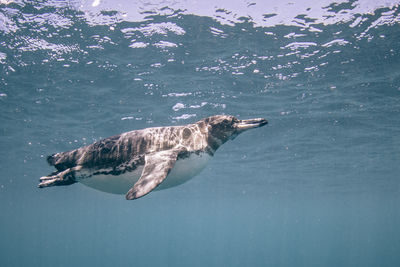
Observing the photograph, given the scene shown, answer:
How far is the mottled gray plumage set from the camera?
4734mm

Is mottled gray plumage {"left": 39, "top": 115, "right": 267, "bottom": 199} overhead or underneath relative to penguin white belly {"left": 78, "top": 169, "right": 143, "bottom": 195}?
overhead

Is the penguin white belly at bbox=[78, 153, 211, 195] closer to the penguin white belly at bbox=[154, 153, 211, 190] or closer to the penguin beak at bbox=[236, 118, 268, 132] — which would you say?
the penguin white belly at bbox=[154, 153, 211, 190]

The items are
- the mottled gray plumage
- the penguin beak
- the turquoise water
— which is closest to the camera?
the mottled gray plumage

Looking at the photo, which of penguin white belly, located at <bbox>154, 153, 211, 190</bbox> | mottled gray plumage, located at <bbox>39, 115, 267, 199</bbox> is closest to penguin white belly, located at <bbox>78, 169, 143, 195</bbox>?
mottled gray plumage, located at <bbox>39, 115, 267, 199</bbox>

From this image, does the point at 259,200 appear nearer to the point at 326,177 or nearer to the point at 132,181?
the point at 326,177

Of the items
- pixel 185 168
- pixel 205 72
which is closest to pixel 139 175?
pixel 185 168

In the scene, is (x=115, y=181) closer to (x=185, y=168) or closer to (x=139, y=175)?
(x=139, y=175)

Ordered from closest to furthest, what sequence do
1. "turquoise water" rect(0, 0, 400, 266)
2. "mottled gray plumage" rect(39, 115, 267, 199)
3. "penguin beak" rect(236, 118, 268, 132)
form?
"mottled gray plumage" rect(39, 115, 267, 199), "penguin beak" rect(236, 118, 268, 132), "turquoise water" rect(0, 0, 400, 266)

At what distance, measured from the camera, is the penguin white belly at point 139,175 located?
476 cm

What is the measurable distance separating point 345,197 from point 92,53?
5060 cm

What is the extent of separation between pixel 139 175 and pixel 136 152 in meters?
0.43

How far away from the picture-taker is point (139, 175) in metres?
4.78

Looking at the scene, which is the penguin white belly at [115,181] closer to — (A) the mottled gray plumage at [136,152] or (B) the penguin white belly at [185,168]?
(A) the mottled gray plumage at [136,152]

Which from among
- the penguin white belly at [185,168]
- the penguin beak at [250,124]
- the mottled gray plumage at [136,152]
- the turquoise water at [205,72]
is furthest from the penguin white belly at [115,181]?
the turquoise water at [205,72]
